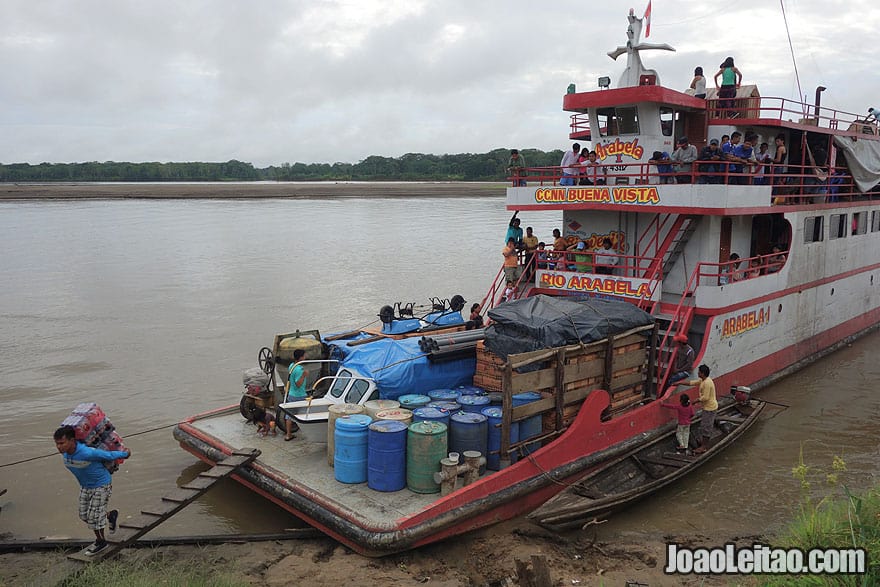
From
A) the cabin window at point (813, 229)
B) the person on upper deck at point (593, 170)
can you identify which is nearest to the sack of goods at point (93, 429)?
the person on upper deck at point (593, 170)

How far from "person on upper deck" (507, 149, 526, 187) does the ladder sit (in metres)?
8.05

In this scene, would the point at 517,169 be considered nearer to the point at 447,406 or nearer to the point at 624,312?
the point at 624,312

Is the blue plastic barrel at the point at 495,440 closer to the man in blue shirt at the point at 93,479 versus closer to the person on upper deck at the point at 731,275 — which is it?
the man in blue shirt at the point at 93,479

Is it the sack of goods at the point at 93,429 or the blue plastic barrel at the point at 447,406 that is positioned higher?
the sack of goods at the point at 93,429

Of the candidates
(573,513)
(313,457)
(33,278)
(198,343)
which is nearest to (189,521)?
(313,457)

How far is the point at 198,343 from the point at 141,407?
4.76 metres

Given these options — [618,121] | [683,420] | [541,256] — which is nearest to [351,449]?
[683,420]

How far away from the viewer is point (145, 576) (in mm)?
6555

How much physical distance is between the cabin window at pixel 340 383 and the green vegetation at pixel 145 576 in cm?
300

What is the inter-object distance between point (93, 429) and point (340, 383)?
349 centimetres

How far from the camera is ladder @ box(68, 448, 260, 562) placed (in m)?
7.17

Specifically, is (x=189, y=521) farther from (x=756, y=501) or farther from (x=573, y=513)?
(x=756, y=501)

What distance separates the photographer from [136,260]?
34000 millimetres

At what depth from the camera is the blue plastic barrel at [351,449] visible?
840cm
